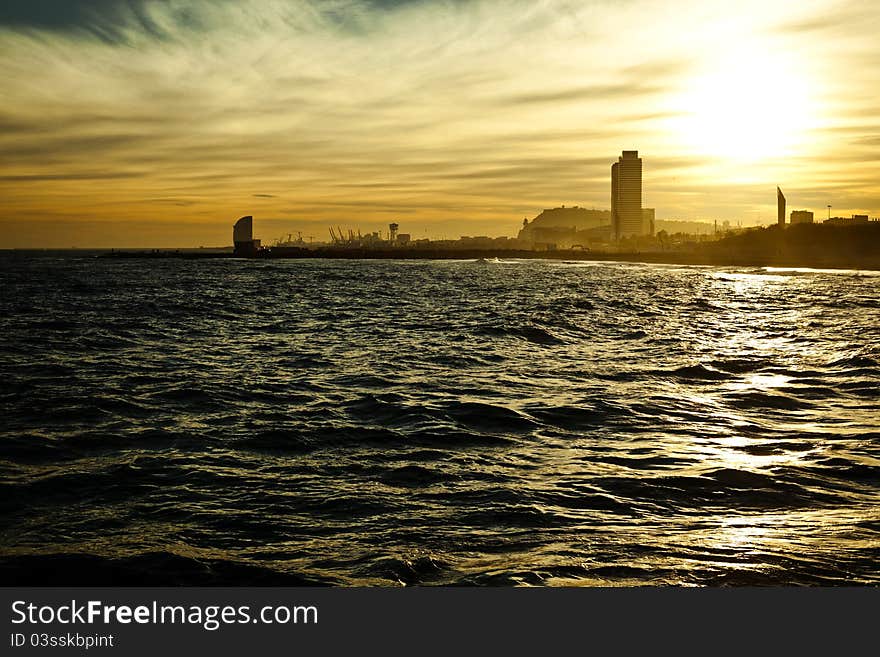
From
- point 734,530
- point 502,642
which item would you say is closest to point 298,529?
point 502,642

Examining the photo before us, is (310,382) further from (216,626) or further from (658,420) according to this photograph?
(216,626)

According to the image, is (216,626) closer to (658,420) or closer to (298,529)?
(298,529)

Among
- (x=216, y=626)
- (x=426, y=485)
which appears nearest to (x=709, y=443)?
(x=426, y=485)

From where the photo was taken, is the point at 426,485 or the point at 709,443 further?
the point at 709,443

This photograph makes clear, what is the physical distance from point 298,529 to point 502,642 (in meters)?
5.19

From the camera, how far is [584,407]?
19578 millimetres

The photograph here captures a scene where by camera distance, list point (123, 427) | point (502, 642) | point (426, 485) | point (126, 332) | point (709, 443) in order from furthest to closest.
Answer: point (126, 332)
point (123, 427)
point (709, 443)
point (426, 485)
point (502, 642)

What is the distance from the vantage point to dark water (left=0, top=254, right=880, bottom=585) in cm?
973

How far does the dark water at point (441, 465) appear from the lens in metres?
9.73

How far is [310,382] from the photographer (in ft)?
80.0

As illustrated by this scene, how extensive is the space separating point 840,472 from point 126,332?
37261mm

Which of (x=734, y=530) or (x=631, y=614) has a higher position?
(x=631, y=614)

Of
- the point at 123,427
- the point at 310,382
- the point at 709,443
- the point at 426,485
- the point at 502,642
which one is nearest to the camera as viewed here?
the point at 502,642

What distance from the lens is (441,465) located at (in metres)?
14.6
